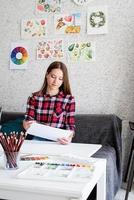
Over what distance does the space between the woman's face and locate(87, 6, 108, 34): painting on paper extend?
2.38 feet

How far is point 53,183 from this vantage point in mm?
1079

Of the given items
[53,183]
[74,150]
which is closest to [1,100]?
[74,150]

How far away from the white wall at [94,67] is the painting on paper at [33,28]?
0.16ft

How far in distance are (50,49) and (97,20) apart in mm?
518

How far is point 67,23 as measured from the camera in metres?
2.87

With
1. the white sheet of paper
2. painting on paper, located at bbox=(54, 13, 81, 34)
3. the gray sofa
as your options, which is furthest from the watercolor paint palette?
painting on paper, located at bbox=(54, 13, 81, 34)

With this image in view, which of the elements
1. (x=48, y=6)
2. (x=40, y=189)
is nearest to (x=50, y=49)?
(x=48, y=6)

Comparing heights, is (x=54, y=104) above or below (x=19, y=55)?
below

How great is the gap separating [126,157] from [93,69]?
85cm

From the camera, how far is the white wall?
272 centimetres

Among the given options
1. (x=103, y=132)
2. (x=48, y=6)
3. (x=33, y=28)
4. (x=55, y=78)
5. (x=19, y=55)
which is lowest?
(x=103, y=132)

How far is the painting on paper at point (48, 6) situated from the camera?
114 inches

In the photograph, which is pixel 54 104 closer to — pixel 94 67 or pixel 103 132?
pixel 103 132

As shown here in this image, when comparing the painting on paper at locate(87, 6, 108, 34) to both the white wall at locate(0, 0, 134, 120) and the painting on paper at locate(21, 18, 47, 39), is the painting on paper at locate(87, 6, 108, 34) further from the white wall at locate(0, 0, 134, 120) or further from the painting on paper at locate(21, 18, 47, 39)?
the painting on paper at locate(21, 18, 47, 39)
